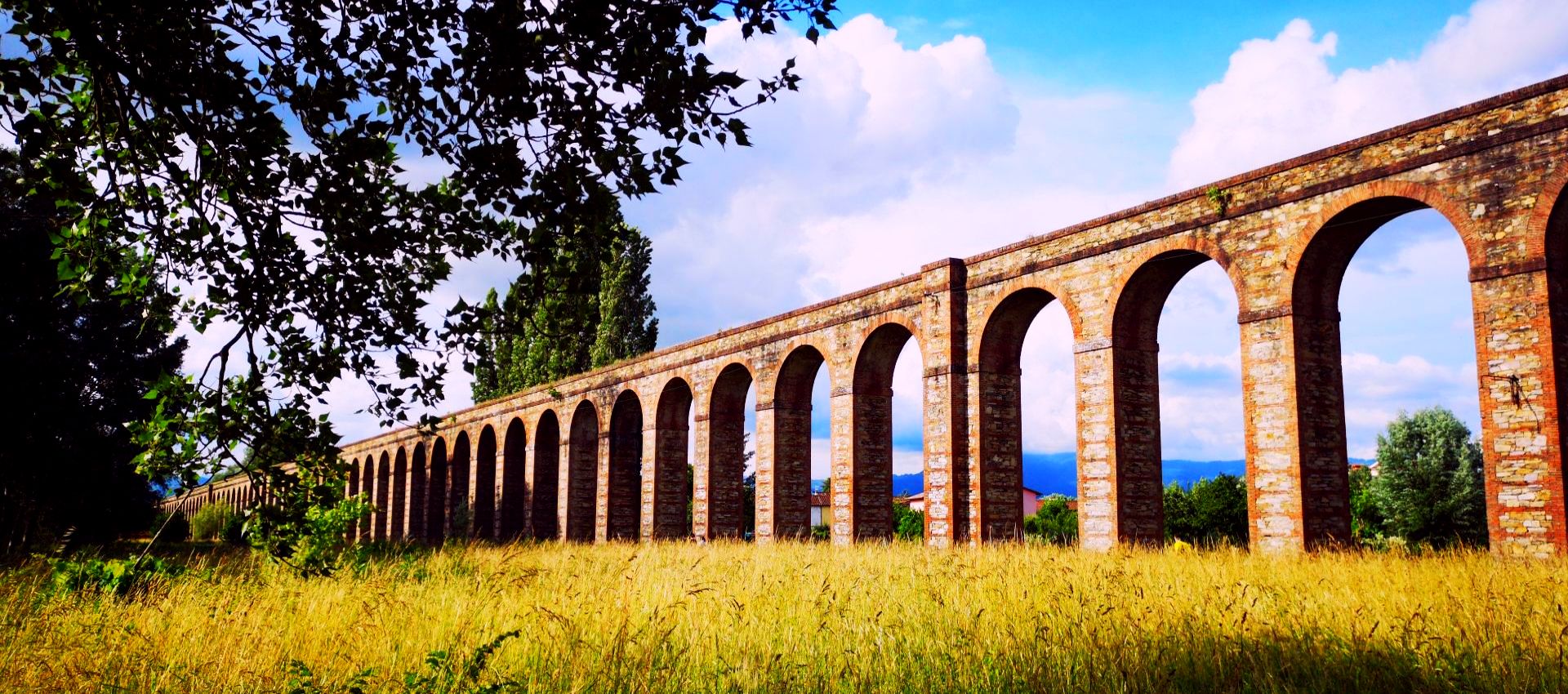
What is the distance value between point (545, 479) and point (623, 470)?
15.7ft

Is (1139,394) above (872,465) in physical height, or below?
above

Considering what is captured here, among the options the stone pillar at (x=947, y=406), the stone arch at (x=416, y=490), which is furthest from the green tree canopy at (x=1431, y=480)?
the stone arch at (x=416, y=490)

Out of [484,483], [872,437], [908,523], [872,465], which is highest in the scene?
[872,437]

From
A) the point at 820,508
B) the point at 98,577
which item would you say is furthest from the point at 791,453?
the point at 820,508

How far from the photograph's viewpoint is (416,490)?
1663 inches

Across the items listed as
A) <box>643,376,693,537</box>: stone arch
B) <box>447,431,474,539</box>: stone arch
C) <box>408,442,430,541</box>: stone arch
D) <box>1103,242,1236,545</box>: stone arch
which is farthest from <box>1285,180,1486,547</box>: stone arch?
<box>408,442,430,541</box>: stone arch

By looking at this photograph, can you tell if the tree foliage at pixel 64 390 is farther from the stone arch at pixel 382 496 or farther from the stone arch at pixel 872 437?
the stone arch at pixel 382 496

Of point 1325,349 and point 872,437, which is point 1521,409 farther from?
point 872,437

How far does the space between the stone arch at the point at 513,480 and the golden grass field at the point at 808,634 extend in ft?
83.4

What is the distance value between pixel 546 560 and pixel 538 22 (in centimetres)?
875

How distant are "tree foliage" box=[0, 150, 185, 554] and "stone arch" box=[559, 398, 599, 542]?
10621 mm

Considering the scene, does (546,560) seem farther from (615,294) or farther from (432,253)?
(615,294)

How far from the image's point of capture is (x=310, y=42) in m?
5.23

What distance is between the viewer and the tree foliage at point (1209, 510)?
91.5ft
